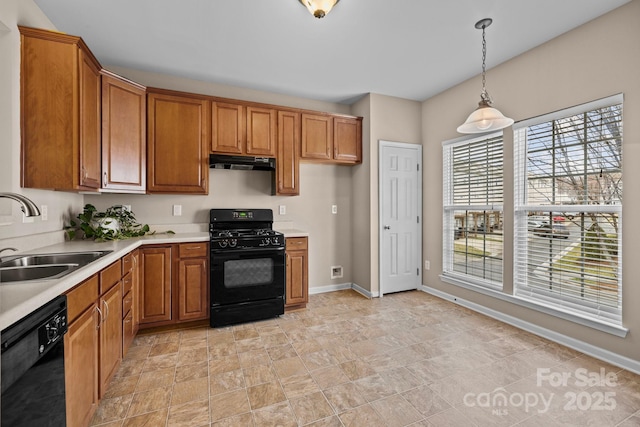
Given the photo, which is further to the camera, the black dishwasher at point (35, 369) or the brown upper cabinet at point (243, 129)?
the brown upper cabinet at point (243, 129)

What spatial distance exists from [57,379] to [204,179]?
229 centimetres

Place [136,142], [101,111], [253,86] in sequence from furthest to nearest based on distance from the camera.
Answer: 1. [253,86]
2. [136,142]
3. [101,111]

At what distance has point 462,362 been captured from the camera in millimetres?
2250

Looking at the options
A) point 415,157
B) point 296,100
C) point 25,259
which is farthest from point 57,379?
point 415,157

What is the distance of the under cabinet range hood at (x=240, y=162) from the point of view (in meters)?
3.19

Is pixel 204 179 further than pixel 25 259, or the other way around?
pixel 204 179

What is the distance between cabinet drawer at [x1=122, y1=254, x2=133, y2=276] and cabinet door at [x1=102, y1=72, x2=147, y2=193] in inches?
28.0

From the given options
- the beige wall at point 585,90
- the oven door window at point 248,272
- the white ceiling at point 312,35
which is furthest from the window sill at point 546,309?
the white ceiling at point 312,35

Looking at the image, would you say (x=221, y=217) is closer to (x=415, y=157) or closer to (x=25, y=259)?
(x=25, y=259)

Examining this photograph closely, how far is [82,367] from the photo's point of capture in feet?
4.70

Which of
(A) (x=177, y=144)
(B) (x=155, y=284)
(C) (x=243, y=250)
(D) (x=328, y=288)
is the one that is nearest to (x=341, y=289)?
(D) (x=328, y=288)

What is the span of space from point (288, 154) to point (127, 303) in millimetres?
2228

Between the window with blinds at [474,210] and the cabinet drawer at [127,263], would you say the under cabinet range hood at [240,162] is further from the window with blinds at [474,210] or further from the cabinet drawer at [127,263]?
the window with blinds at [474,210]

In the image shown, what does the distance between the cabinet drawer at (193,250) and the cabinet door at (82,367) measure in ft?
4.05
